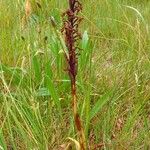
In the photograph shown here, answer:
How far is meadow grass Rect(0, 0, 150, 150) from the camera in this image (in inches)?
48.5

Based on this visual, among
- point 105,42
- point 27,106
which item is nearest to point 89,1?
point 105,42

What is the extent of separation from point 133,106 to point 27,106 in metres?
0.38

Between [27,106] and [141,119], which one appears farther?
[141,119]

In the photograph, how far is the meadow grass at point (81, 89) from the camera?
123 centimetres

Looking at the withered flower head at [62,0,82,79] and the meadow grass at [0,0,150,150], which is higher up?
the withered flower head at [62,0,82,79]

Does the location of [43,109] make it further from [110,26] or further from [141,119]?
[110,26]

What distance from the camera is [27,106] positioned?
4.22 feet

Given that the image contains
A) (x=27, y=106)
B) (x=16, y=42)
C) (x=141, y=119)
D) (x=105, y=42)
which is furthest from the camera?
(x=105, y=42)

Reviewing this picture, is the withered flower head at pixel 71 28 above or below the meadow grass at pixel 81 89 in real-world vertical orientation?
above

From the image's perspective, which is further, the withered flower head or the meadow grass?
the meadow grass

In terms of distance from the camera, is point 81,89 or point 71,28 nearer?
point 71,28

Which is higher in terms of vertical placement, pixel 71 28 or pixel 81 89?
pixel 71 28

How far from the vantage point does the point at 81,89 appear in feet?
4.88

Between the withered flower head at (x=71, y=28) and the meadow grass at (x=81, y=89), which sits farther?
the meadow grass at (x=81, y=89)
